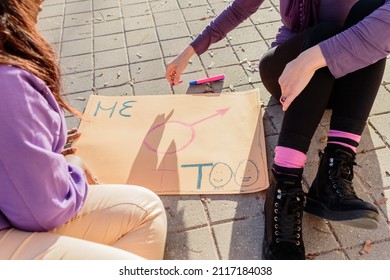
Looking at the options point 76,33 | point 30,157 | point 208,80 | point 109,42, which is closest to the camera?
point 30,157

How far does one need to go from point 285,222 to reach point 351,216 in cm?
20

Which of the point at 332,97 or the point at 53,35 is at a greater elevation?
the point at 332,97

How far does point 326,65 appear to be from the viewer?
4.30 feet

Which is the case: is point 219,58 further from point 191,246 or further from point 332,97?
point 191,246

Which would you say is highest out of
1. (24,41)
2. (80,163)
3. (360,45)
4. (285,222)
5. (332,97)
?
(24,41)

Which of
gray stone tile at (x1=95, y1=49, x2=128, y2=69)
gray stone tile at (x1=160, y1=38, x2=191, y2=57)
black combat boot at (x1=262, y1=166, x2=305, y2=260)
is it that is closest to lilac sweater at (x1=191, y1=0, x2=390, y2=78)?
black combat boot at (x1=262, y1=166, x2=305, y2=260)

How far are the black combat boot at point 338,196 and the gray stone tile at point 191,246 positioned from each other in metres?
0.35

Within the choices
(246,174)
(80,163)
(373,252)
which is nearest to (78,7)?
(80,163)

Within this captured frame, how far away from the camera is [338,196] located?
1.39m

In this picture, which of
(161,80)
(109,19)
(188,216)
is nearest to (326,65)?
(188,216)

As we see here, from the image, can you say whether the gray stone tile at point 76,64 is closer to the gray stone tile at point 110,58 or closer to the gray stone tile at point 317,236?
the gray stone tile at point 110,58

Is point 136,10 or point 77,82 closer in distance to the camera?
point 77,82

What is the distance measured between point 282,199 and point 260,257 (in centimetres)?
20
